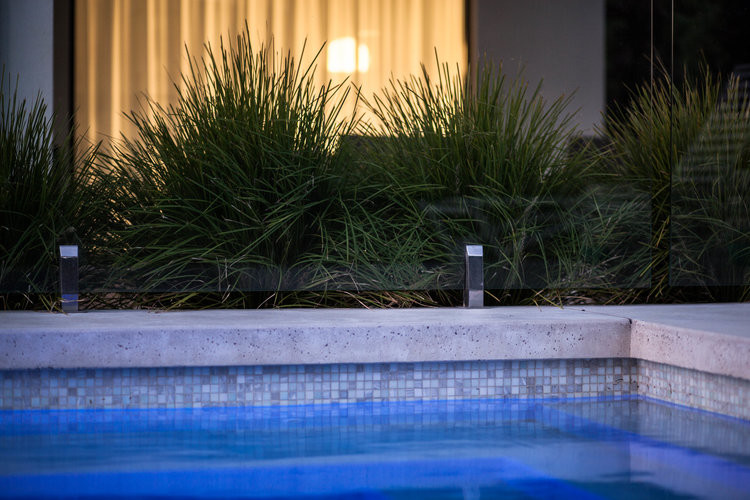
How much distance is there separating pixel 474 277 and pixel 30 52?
1.80 m

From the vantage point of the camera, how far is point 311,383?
2.64 metres

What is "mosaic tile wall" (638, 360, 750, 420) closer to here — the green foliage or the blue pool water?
the blue pool water

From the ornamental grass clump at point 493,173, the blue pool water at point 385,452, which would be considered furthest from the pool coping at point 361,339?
the ornamental grass clump at point 493,173

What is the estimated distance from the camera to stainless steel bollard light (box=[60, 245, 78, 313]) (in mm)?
3018

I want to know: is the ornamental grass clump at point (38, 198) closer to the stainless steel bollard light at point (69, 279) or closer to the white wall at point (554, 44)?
the stainless steel bollard light at point (69, 279)

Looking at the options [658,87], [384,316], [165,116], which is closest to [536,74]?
[658,87]

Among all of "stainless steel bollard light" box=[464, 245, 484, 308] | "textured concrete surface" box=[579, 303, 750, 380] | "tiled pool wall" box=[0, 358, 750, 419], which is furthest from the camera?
"stainless steel bollard light" box=[464, 245, 484, 308]

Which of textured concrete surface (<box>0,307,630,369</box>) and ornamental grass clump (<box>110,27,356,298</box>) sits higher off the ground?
ornamental grass clump (<box>110,27,356,298</box>)

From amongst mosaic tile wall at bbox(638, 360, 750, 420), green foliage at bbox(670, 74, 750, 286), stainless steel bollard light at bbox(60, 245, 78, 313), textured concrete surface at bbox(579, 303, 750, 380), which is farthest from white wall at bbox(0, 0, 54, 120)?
green foliage at bbox(670, 74, 750, 286)

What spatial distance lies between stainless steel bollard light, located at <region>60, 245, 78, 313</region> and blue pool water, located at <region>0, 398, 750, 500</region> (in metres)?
0.60

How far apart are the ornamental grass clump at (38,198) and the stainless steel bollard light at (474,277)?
4.41ft

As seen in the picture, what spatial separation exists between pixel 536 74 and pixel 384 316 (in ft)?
3.99

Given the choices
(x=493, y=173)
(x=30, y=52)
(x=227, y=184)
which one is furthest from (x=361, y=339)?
(x=30, y=52)

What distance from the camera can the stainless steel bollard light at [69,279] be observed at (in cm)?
302
